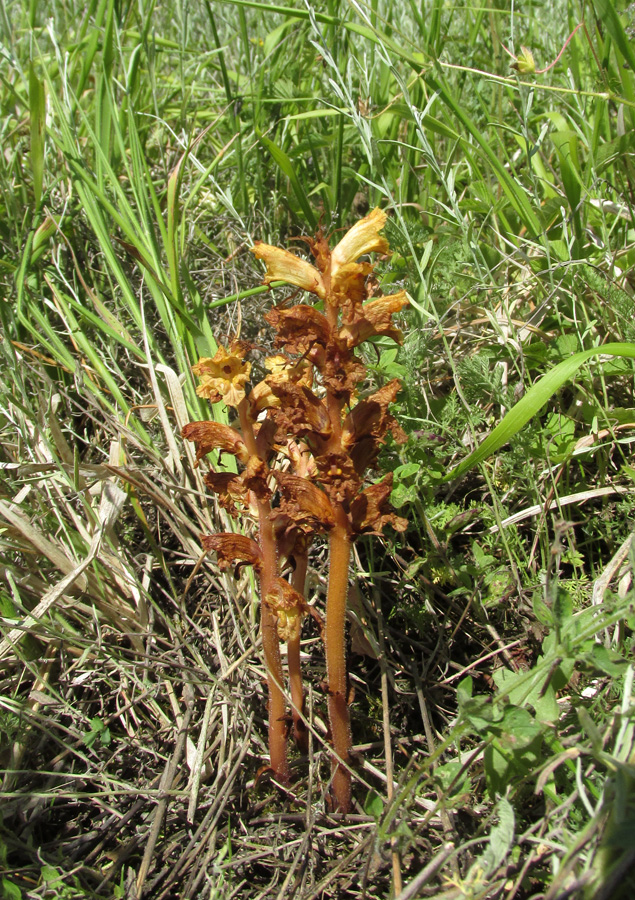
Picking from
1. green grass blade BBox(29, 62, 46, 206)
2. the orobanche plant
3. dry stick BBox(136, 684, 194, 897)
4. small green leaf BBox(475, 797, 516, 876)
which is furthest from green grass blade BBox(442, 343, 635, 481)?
green grass blade BBox(29, 62, 46, 206)

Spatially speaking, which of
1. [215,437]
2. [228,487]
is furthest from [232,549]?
[215,437]

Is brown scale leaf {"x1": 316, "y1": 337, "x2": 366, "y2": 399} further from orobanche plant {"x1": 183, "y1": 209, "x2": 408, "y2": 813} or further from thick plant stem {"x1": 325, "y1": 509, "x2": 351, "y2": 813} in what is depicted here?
thick plant stem {"x1": 325, "y1": 509, "x2": 351, "y2": 813}

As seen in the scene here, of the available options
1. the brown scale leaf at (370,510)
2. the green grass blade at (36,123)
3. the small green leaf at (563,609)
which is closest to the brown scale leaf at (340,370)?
the brown scale leaf at (370,510)

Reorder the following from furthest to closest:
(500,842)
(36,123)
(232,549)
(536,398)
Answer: (36,123) → (536,398) → (232,549) → (500,842)

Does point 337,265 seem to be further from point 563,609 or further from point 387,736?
point 387,736

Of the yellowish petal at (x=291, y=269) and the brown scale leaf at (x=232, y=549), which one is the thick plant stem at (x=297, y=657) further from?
the yellowish petal at (x=291, y=269)

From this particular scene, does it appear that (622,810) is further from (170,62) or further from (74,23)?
(74,23)
